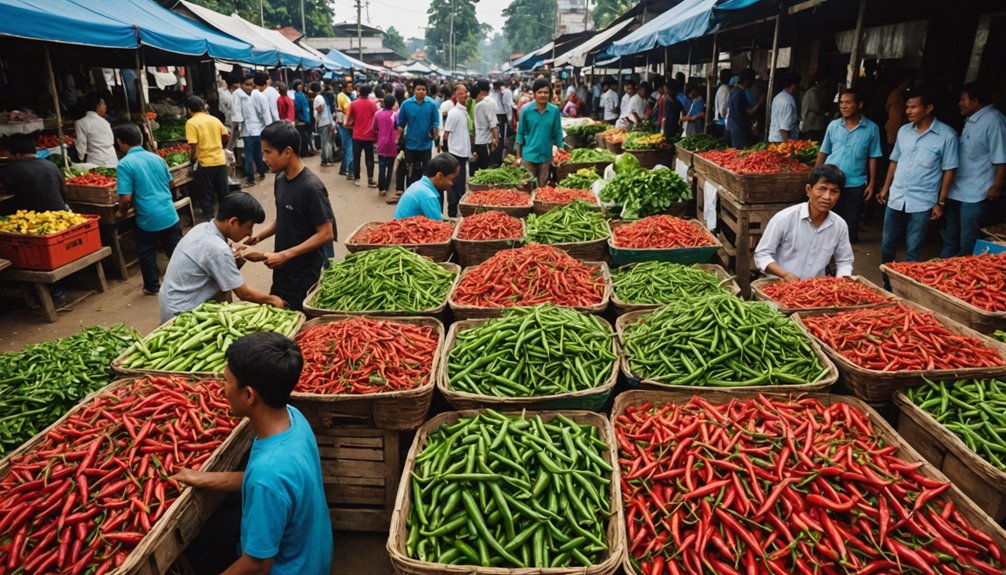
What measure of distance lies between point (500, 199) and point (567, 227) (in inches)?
75.7

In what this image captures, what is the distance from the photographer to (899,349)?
369cm

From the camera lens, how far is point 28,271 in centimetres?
695

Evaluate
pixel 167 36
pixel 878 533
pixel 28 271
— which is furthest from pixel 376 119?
pixel 878 533

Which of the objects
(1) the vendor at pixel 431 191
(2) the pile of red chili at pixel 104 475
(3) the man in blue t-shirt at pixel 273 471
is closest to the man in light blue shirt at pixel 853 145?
(1) the vendor at pixel 431 191

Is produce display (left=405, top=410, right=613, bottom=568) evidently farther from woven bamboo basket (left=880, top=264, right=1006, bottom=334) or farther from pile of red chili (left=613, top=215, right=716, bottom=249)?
pile of red chili (left=613, top=215, right=716, bottom=249)

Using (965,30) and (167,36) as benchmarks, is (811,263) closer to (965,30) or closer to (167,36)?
(965,30)

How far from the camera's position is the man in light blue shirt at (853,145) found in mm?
7051

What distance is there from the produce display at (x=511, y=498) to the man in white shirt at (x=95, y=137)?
9890mm

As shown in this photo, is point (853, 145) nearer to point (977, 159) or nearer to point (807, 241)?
point (977, 159)

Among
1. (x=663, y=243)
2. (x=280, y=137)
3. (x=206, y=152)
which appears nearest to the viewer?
(x=280, y=137)

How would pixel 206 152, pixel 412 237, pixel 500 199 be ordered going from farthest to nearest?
pixel 206 152 < pixel 500 199 < pixel 412 237

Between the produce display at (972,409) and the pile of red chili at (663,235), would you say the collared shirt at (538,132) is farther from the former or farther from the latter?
the produce display at (972,409)

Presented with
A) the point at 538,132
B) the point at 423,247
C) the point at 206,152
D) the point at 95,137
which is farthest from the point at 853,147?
the point at 95,137

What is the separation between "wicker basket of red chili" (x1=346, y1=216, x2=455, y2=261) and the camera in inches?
234
